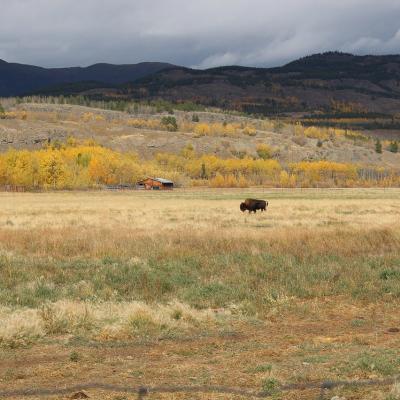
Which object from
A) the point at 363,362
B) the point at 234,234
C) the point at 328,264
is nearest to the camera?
the point at 363,362

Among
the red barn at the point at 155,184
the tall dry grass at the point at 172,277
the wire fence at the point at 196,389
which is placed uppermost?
the wire fence at the point at 196,389

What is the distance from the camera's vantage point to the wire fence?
7.21 meters

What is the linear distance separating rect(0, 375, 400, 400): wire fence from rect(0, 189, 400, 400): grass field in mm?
134

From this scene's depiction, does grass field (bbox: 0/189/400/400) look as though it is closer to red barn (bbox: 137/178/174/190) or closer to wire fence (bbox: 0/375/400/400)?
wire fence (bbox: 0/375/400/400)

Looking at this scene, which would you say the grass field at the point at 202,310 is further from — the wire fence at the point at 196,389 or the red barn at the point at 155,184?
the red barn at the point at 155,184

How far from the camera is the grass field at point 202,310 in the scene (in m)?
8.34

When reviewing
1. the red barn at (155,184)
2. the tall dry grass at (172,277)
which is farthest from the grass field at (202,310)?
the red barn at (155,184)

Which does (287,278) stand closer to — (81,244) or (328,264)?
(328,264)

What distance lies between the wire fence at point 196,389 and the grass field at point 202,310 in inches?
5.3

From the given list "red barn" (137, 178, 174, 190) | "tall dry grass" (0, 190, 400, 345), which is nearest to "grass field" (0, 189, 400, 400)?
"tall dry grass" (0, 190, 400, 345)

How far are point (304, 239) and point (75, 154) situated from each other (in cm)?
13430

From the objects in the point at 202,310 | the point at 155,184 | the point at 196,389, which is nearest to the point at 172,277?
the point at 202,310

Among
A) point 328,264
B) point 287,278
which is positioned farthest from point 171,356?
point 328,264

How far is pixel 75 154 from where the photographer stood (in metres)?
150
